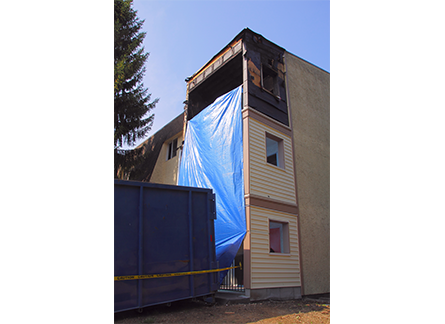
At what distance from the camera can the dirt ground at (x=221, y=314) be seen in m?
5.73

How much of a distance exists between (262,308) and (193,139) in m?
6.88

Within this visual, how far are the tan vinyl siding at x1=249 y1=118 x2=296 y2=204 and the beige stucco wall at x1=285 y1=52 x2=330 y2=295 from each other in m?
0.70

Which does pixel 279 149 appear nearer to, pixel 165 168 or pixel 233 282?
pixel 233 282

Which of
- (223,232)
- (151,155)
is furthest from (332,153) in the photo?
(151,155)

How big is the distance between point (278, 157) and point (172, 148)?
8078mm

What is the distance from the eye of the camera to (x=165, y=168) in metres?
17.1

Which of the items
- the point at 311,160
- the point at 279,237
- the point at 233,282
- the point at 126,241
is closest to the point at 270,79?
the point at 311,160

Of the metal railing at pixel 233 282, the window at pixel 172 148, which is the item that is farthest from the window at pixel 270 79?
the metal railing at pixel 233 282

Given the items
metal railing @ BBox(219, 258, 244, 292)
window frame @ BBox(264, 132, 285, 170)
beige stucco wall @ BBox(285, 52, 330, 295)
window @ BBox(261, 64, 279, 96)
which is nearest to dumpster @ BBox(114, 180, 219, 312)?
metal railing @ BBox(219, 258, 244, 292)

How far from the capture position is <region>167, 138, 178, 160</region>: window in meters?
17.2

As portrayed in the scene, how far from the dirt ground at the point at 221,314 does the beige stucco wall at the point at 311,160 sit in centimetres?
358

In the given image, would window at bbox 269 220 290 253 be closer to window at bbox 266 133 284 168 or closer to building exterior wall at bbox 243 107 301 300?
building exterior wall at bbox 243 107 301 300

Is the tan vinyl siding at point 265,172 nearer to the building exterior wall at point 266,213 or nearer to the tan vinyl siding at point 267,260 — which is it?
the building exterior wall at point 266,213

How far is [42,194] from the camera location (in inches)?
219
